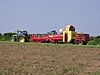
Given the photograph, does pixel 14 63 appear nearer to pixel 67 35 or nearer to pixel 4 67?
pixel 4 67

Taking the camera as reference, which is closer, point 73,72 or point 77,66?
point 73,72

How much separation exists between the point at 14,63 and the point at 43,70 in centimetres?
177

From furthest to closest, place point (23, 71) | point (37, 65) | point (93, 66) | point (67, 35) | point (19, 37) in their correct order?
point (19, 37)
point (67, 35)
point (93, 66)
point (37, 65)
point (23, 71)

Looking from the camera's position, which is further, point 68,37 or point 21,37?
point 21,37

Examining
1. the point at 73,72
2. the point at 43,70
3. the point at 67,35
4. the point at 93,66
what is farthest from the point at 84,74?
the point at 67,35

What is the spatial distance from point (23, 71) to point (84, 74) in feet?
7.28

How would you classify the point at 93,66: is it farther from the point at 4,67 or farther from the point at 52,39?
the point at 52,39

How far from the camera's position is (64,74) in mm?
13594

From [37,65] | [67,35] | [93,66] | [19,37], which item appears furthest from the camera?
[19,37]

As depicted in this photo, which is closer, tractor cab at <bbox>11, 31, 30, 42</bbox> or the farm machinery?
the farm machinery

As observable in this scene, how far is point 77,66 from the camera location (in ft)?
52.9

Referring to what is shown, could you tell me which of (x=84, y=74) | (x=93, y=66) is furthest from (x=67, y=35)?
(x=84, y=74)

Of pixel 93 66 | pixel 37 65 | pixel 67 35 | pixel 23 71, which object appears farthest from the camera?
pixel 67 35

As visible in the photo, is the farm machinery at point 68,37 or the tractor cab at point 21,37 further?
the tractor cab at point 21,37
